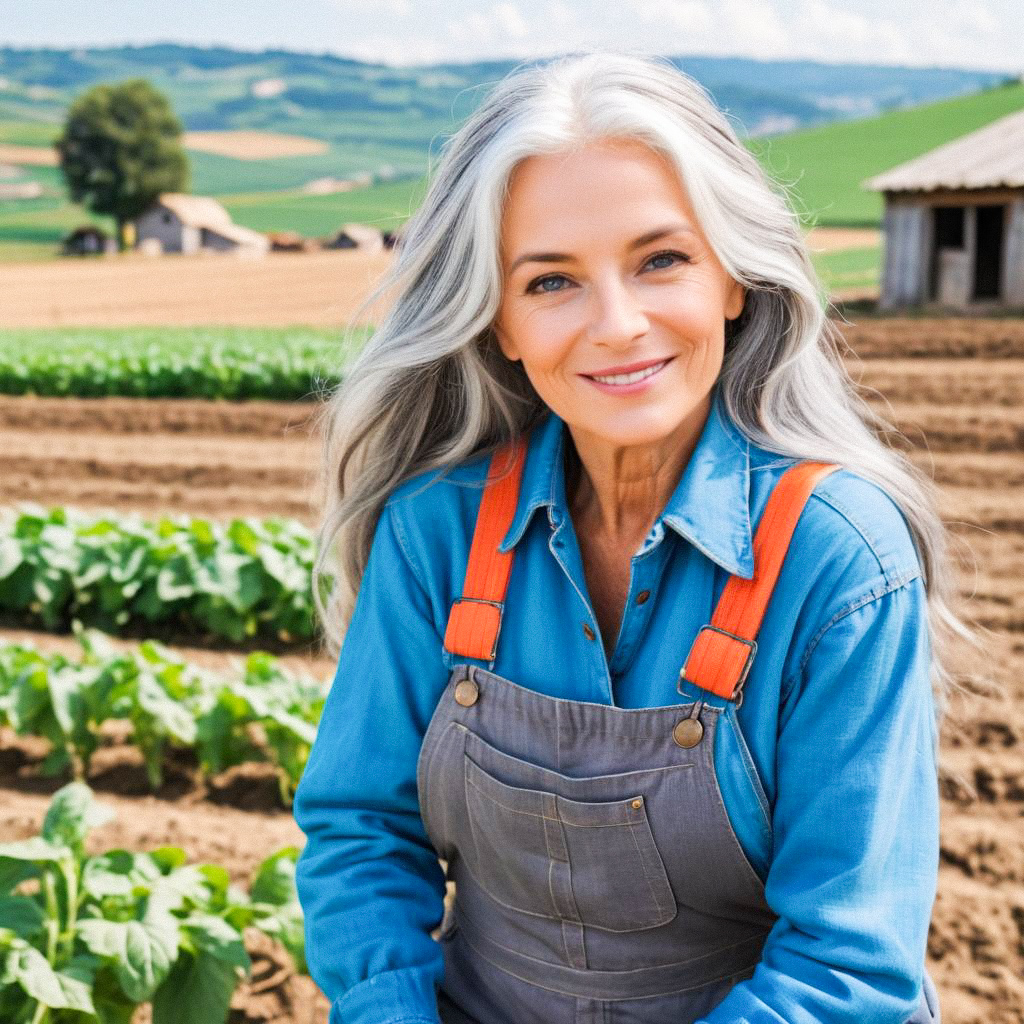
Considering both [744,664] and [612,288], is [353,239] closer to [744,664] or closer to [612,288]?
[612,288]

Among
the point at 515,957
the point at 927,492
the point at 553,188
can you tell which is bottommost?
the point at 515,957

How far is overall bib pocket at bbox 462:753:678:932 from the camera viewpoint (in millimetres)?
1707

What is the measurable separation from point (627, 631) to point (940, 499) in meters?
6.29

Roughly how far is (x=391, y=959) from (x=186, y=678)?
8.01 ft

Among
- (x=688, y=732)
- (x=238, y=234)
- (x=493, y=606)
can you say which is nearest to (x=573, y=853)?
A: (x=688, y=732)

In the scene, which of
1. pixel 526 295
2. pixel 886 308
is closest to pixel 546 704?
pixel 526 295

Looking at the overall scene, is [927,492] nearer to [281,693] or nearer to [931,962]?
[931,962]

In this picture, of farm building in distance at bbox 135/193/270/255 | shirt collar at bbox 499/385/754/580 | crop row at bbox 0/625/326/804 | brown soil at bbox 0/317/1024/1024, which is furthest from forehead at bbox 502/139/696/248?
farm building in distance at bbox 135/193/270/255

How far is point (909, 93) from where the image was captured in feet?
Result: 445

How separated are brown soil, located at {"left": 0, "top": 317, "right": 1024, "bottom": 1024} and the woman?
0.90 metres

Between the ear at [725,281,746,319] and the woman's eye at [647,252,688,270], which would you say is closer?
the woman's eye at [647,252,688,270]

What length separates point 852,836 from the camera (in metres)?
1.58

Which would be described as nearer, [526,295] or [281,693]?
[526,295]

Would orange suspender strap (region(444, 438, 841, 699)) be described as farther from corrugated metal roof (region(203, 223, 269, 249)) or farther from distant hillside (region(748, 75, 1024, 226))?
corrugated metal roof (region(203, 223, 269, 249))
